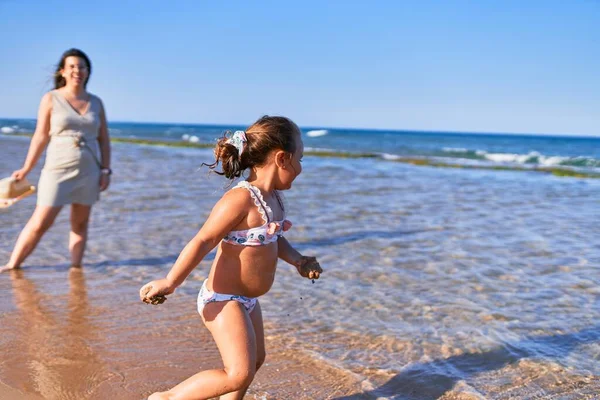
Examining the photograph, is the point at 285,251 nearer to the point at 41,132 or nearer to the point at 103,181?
the point at 103,181

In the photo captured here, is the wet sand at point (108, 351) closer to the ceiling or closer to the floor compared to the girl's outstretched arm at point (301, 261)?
closer to the floor

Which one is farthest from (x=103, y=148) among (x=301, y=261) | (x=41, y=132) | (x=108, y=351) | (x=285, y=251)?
(x=301, y=261)

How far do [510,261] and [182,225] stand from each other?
3.60m

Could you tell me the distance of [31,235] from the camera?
5445mm

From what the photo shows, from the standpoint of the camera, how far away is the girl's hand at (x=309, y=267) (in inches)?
111

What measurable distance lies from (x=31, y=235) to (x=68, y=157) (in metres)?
0.71

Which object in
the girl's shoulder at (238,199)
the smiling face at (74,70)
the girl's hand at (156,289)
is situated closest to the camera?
the girl's hand at (156,289)

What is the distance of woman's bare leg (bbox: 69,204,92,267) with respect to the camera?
5562 millimetres

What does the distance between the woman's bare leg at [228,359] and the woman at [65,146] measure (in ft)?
10.4

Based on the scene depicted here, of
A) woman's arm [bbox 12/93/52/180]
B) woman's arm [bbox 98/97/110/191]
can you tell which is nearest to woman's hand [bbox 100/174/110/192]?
woman's arm [bbox 98/97/110/191]

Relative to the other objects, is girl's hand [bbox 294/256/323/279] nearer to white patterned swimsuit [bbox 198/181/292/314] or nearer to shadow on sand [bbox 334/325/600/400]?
white patterned swimsuit [bbox 198/181/292/314]

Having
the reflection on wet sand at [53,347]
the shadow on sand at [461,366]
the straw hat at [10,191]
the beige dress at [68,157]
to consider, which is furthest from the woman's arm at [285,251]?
the straw hat at [10,191]

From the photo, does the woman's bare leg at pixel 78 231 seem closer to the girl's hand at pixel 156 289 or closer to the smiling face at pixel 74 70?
the smiling face at pixel 74 70

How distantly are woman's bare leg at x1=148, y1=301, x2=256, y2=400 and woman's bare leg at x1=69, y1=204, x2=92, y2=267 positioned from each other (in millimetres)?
3154
